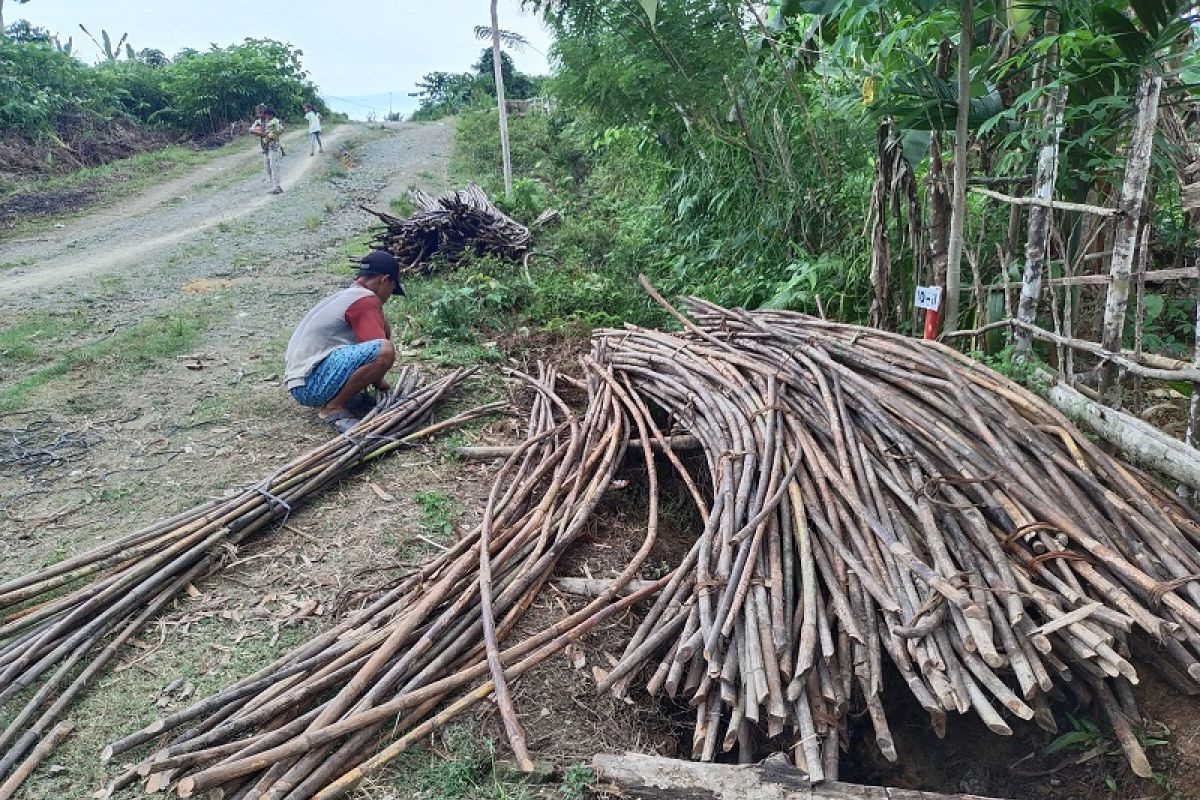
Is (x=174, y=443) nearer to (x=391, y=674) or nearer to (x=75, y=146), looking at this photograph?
(x=391, y=674)

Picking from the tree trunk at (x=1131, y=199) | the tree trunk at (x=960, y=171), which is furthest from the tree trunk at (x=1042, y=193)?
the tree trunk at (x=1131, y=199)

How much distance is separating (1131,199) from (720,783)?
2462 millimetres

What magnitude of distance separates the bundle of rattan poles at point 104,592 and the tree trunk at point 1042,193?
3437 mm

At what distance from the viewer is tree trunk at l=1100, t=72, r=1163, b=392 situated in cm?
266

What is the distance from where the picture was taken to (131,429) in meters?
4.67

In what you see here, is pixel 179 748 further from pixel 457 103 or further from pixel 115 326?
pixel 457 103

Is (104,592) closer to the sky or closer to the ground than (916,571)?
closer to the ground

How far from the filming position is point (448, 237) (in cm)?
838

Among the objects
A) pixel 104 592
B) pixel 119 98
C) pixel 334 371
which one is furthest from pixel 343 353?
pixel 119 98

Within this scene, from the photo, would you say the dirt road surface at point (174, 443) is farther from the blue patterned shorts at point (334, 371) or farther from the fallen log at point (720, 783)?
the fallen log at point (720, 783)

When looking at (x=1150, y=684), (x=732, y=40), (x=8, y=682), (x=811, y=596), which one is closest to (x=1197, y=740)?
(x=1150, y=684)

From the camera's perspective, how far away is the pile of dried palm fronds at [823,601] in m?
2.22

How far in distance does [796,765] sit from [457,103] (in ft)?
87.8

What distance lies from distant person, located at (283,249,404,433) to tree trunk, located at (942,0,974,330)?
320 centimetres
